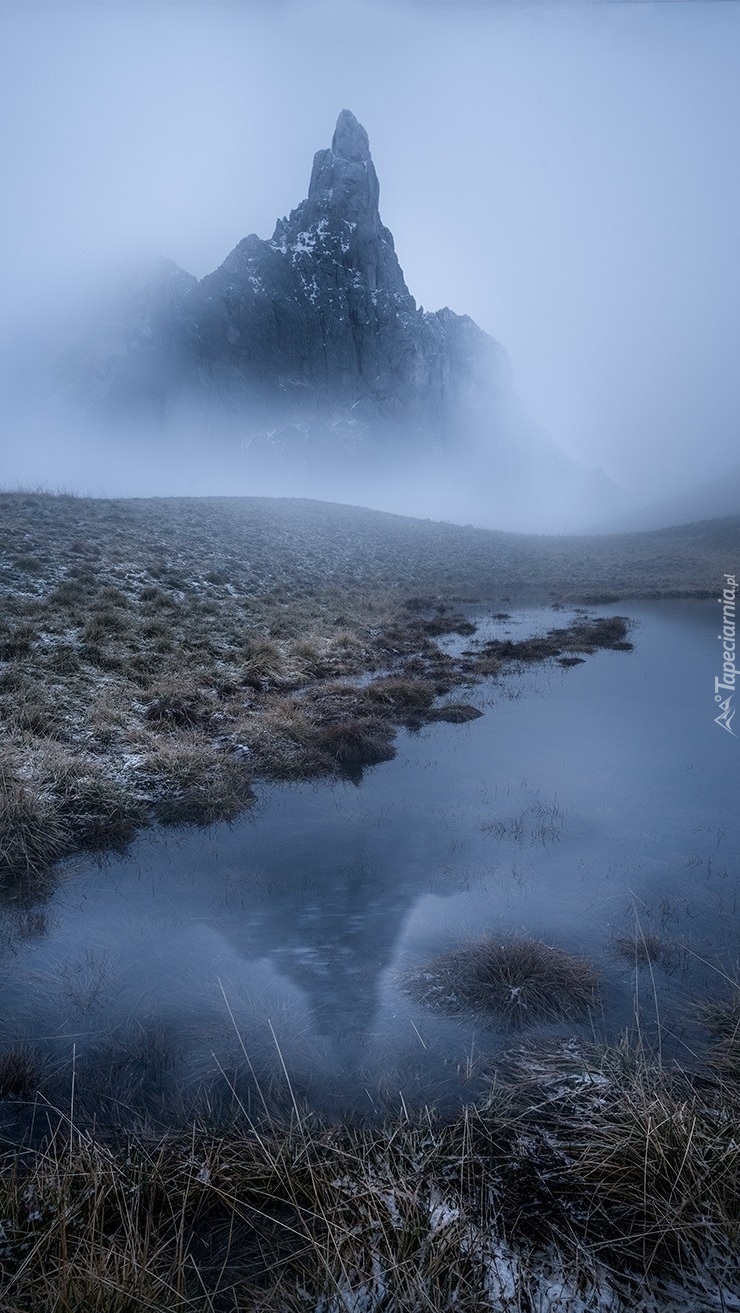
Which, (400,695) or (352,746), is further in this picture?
(400,695)

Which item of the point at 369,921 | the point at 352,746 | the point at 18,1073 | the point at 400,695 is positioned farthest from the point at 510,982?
the point at 400,695

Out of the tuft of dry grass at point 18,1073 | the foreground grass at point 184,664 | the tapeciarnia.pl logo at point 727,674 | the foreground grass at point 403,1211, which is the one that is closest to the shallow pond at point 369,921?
the tuft of dry grass at point 18,1073

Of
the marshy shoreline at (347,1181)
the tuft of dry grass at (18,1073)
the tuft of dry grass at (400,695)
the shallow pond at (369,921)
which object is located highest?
the tuft of dry grass at (400,695)

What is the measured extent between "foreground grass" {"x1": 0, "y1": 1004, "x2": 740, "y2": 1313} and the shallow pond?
0.49 metres

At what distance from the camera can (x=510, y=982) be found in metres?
4.78

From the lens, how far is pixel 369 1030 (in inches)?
176

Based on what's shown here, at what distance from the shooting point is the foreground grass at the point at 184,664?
25.8 ft

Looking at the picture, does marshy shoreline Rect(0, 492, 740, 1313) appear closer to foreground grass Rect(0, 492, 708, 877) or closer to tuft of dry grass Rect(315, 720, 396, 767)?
foreground grass Rect(0, 492, 708, 877)

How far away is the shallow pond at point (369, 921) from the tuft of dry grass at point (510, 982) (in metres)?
0.15

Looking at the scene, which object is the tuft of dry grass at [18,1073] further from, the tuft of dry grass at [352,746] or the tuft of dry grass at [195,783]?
the tuft of dry grass at [352,746]

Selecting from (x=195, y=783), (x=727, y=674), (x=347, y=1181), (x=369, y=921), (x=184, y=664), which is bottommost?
(x=369, y=921)

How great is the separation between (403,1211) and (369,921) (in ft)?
9.92

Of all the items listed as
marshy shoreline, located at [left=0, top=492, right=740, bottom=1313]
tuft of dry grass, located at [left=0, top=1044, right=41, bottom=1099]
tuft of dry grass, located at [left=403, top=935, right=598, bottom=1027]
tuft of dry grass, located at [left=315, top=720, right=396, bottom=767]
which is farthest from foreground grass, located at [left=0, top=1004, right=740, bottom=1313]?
tuft of dry grass, located at [left=315, top=720, right=396, bottom=767]

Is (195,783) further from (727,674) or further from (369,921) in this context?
(727,674)
